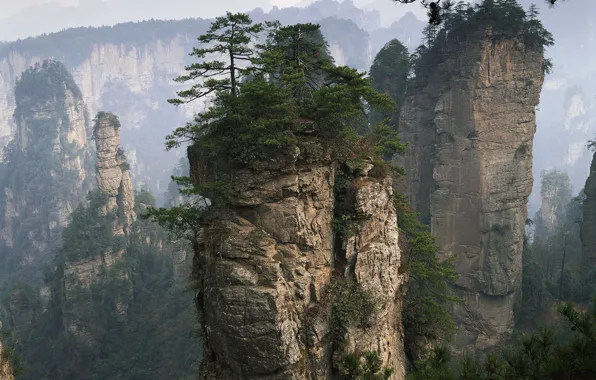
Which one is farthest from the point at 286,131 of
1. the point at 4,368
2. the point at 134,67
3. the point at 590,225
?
the point at 134,67

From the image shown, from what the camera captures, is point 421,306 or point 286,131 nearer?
point 286,131

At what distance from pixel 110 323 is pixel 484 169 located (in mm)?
30571

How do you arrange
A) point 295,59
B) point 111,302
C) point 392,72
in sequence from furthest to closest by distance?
point 111,302 → point 392,72 → point 295,59

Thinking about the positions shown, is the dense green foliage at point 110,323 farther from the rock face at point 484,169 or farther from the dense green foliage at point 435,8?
the dense green foliage at point 435,8

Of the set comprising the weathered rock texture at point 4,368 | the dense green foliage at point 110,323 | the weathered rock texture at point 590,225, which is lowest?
the dense green foliage at point 110,323

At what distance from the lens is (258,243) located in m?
11.4

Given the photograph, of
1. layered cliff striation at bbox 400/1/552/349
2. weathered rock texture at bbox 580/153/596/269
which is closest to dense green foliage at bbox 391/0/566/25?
layered cliff striation at bbox 400/1/552/349

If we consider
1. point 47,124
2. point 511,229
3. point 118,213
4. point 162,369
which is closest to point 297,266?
point 511,229

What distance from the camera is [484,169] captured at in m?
25.7

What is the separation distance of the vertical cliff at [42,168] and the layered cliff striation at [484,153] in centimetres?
5633

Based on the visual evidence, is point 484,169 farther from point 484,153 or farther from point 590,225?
point 590,225

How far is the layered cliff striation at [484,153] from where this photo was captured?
81.1 ft

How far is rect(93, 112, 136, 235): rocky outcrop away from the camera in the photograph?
143 feet

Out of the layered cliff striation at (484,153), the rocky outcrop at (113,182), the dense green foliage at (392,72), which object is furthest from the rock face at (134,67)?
the layered cliff striation at (484,153)
